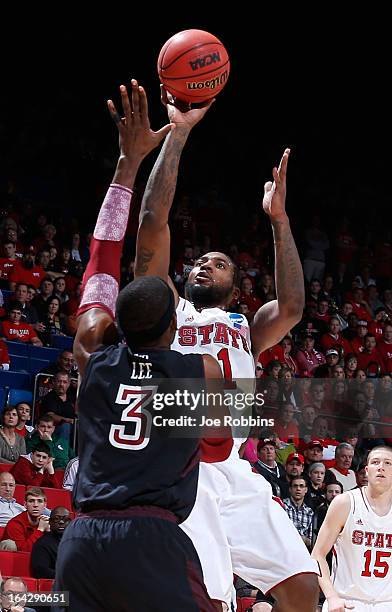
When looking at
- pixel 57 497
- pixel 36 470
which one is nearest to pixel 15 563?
pixel 57 497

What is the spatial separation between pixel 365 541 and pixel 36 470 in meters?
2.98

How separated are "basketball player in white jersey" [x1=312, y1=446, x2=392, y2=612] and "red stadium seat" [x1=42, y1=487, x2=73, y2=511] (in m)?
2.53

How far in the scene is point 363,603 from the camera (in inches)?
237

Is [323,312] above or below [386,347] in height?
above

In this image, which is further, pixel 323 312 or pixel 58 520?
pixel 323 312

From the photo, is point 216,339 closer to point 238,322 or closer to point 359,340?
point 238,322

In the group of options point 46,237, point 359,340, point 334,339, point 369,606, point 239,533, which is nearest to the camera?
point 239,533

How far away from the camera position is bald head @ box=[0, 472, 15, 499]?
7.45 meters

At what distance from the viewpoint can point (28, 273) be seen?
10.4 meters

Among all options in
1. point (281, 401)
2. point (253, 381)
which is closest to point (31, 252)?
point (281, 401)

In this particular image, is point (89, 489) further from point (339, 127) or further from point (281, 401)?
point (339, 127)

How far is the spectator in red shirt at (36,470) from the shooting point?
7.98 metres

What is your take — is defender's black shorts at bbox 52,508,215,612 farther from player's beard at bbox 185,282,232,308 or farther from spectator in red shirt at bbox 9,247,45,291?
spectator in red shirt at bbox 9,247,45,291

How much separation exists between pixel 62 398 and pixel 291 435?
8.07ft
